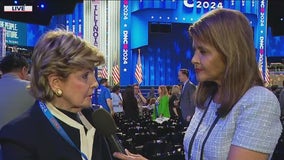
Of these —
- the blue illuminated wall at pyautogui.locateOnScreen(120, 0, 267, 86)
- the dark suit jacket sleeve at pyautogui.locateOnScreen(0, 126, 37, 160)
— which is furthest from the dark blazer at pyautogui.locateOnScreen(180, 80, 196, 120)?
the blue illuminated wall at pyautogui.locateOnScreen(120, 0, 267, 86)

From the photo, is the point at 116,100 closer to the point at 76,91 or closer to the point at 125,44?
the point at 125,44

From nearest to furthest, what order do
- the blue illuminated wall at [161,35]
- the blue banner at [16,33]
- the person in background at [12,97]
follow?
the person in background at [12,97] < the blue illuminated wall at [161,35] < the blue banner at [16,33]

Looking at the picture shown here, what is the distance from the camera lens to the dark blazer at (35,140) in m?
1.13

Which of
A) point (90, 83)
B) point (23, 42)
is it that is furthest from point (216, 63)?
point (23, 42)

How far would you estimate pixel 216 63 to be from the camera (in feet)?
4.51

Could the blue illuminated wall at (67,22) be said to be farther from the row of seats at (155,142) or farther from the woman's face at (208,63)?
the woman's face at (208,63)

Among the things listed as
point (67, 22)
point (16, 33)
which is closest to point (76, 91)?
point (67, 22)

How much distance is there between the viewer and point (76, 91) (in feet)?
4.26

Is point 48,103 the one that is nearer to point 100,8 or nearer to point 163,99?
point 163,99

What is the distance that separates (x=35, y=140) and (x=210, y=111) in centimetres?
63

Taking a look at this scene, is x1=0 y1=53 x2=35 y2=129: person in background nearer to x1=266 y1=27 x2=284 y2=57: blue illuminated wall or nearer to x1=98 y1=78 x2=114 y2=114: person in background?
x1=98 y1=78 x2=114 y2=114: person in background

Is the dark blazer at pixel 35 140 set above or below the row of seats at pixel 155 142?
above

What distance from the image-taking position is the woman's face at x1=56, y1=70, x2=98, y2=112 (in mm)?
1293

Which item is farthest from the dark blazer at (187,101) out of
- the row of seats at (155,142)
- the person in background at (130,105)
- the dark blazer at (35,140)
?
the dark blazer at (35,140)
